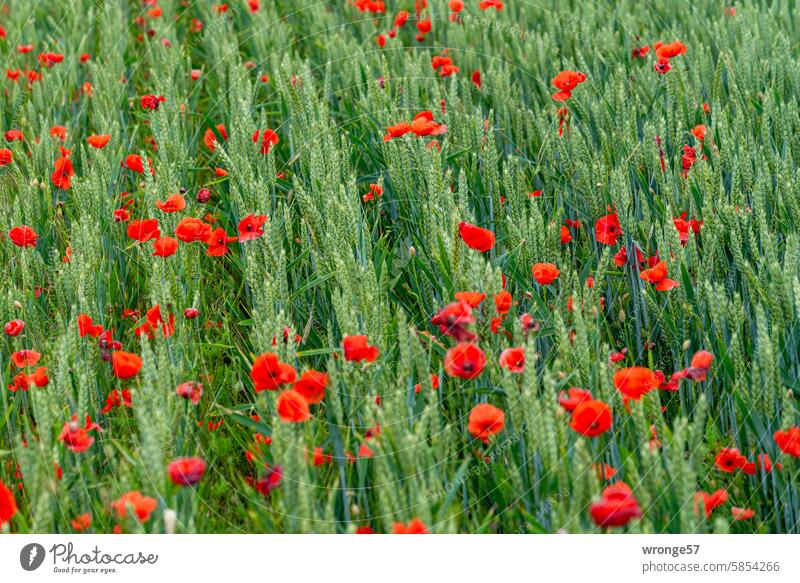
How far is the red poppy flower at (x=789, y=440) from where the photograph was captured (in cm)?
142

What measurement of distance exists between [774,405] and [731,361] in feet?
0.44

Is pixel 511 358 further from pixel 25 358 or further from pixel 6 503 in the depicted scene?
pixel 25 358

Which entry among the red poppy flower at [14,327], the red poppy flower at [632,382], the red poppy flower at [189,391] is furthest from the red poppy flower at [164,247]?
the red poppy flower at [632,382]

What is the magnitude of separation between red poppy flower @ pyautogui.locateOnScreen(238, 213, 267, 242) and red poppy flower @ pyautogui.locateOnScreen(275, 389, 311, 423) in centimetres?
65

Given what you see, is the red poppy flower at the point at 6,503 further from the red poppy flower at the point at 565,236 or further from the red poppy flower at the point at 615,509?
the red poppy flower at the point at 565,236

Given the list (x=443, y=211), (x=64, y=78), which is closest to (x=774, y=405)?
(x=443, y=211)

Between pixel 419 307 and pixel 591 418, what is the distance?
827mm

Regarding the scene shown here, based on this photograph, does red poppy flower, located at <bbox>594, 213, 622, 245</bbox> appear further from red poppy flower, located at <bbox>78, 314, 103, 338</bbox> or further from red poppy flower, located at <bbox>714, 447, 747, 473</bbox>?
red poppy flower, located at <bbox>78, 314, 103, 338</bbox>

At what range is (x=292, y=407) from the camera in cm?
138

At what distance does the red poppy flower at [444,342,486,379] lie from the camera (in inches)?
60.5

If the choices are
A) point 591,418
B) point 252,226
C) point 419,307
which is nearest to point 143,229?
point 252,226
